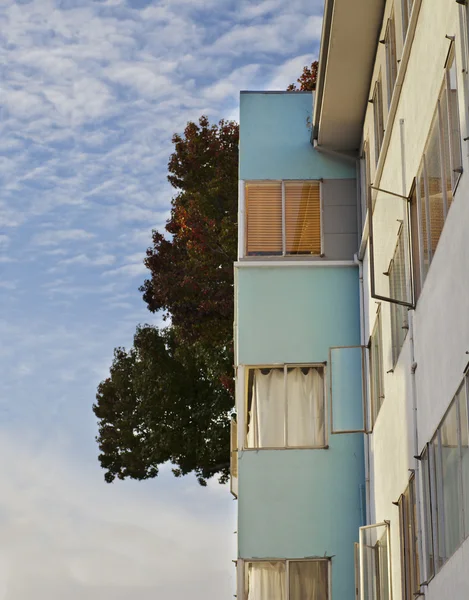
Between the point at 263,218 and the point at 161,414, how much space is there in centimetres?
1565

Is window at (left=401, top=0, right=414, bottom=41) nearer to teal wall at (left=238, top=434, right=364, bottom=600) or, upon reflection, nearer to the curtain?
the curtain

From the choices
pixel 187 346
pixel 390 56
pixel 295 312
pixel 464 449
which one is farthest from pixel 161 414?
pixel 464 449

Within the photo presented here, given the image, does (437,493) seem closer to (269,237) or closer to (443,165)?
(443,165)

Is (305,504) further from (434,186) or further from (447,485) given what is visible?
(434,186)

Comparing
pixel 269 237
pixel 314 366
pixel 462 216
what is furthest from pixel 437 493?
pixel 269 237

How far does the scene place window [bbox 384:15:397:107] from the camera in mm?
16297

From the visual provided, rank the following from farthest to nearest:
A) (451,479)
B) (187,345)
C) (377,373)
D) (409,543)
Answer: (187,345) → (377,373) → (409,543) → (451,479)

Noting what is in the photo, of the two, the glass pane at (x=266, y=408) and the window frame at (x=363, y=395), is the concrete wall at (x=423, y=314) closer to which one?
the window frame at (x=363, y=395)

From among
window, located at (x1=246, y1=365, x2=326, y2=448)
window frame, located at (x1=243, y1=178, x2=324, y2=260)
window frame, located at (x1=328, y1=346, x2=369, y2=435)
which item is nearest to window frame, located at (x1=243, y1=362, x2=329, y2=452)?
window, located at (x1=246, y1=365, x2=326, y2=448)

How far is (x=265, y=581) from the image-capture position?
1820 cm

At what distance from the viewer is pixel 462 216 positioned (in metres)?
10.6

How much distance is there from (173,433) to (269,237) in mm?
15066

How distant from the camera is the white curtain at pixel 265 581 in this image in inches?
712

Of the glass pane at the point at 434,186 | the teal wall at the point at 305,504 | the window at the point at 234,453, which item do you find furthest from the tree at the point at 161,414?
the glass pane at the point at 434,186
